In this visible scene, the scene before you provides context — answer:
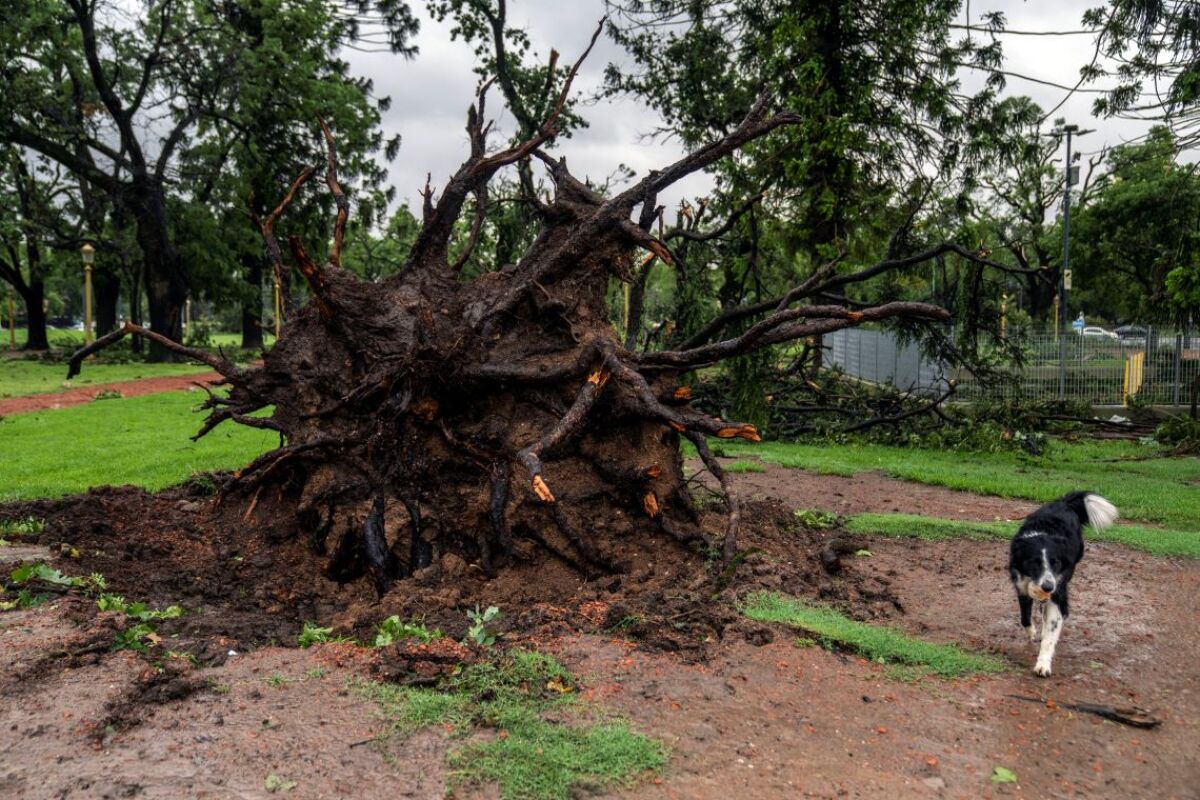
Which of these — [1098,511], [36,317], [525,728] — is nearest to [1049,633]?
[1098,511]

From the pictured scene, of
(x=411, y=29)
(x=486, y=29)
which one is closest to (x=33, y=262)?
(x=411, y=29)

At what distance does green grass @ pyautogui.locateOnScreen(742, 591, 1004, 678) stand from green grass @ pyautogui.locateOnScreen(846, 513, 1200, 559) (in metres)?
2.70

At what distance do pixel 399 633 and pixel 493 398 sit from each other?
2522mm

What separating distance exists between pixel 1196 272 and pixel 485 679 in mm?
10938

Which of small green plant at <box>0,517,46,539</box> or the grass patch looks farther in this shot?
small green plant at <box>0,517,46,539</box>

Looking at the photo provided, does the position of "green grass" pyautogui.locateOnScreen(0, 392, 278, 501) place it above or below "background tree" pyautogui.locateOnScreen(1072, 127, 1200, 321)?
below

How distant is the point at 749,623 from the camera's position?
18.5 ft

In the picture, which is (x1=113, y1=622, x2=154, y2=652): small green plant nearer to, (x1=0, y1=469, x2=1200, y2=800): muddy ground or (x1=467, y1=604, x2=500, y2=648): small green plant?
(x1=0, y1=469, x2=1200, y2=800): muddy ground

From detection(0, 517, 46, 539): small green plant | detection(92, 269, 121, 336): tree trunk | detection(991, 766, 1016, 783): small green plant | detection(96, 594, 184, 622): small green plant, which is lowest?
detection(991, 766, 1016, 783): small green plant

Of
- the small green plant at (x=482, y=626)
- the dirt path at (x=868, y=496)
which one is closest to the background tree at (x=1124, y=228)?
the dirt path at (x=868, y=496)

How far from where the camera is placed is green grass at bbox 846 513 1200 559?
8.23 m

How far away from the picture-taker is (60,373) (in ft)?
84.8

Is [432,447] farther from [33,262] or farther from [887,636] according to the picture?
[33,262]

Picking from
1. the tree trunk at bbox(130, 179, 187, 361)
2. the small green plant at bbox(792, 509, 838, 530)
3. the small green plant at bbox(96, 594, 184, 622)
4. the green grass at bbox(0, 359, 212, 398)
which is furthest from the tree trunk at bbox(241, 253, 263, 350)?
the small green plant at bbox(96, 594, 184, 622)
